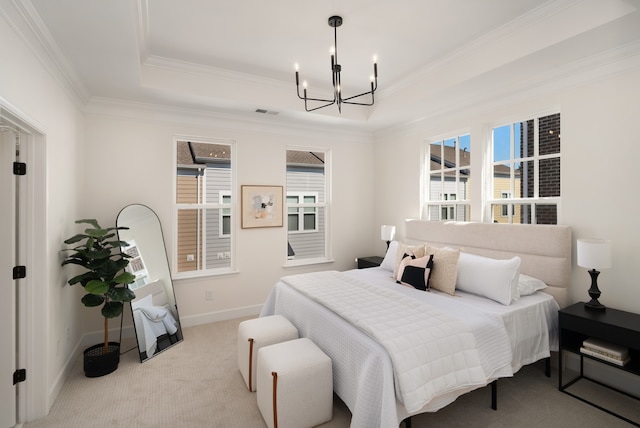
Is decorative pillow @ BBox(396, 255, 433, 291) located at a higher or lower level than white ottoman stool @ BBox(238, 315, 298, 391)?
higher

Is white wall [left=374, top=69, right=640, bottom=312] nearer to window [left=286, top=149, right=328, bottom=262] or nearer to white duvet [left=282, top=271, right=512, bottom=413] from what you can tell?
white duvet [left=282, top=271, right=512, bottom=413]

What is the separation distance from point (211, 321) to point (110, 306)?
1468mm

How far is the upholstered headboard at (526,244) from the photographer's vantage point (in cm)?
287

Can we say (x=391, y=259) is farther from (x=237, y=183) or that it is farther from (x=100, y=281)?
(x=100, y=281)

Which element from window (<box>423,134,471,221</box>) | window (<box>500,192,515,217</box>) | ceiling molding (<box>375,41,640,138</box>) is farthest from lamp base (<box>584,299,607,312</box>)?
ceiling molding (<box>375,41,640,138</box>)

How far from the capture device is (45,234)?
93.9 inches

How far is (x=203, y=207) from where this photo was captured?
427cm

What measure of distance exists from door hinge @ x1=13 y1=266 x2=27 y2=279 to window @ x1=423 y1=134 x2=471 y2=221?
4.22 meters

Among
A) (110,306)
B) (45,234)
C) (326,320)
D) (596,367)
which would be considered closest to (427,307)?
(326,320)

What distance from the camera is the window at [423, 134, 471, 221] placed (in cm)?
402

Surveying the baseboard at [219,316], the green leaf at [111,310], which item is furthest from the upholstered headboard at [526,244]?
the green leaf at [111,310]

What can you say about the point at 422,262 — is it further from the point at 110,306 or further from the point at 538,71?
Answer: the point at 110,306

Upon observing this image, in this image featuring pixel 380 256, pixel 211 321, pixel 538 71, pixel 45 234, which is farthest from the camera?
pixel 380 256

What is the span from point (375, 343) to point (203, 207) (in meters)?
3.09
